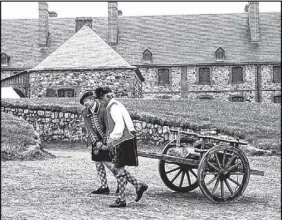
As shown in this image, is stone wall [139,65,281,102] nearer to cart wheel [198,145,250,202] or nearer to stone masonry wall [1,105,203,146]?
stone masonry wall [1,105,203,146]

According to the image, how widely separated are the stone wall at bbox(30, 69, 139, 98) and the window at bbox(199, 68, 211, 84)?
491 inches

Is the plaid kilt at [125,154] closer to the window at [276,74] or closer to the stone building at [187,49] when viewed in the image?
the stone building at [187,49]

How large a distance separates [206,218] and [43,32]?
3661cm

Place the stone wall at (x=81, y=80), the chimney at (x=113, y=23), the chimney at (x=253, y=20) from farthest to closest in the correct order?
1. the chimney at (x=113, y=23)
2. the chimney at (x=253, y=20)
3. the stone wall at (x=81, y=80)

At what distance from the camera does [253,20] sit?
1559 inches

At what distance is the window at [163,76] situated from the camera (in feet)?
125

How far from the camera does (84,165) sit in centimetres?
1019

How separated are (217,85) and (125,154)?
3245 cm

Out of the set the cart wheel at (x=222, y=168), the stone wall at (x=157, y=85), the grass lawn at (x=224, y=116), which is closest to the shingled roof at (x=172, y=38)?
the stone wall at (x=157, y=85)

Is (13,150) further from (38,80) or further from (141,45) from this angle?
(141,45)

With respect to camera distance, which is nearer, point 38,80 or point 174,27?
point 38,80

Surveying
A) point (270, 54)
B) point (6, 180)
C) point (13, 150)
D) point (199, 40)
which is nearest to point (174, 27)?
point (199, 40)

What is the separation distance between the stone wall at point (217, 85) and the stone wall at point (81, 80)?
451 inches

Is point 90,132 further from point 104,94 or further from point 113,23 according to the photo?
point 113,23
